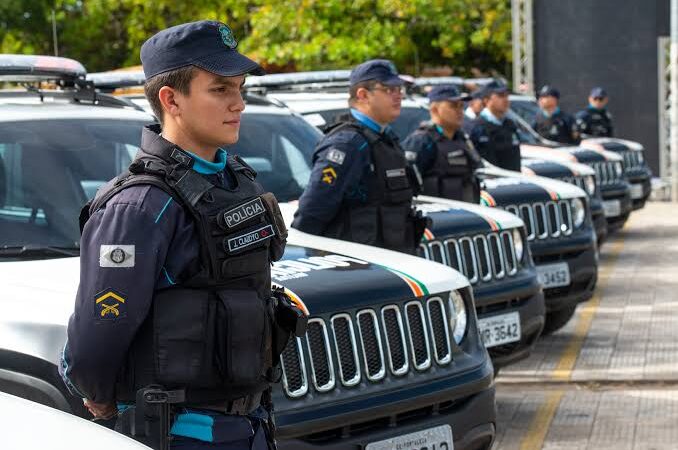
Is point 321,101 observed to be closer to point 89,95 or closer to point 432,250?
point 432,250

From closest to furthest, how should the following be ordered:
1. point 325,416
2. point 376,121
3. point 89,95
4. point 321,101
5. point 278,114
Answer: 1. point 325,416
2. point 89,95
3. point 376,121
4. point 278,114
5. point 321,101

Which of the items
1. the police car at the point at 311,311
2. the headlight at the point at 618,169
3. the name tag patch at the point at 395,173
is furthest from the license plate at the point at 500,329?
the headlight at the point at 618,169

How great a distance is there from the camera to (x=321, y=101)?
33.9ft

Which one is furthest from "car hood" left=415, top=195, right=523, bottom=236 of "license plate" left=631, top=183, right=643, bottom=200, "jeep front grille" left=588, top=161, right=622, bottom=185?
"license plate" left=631, top=183, right=643, bottom=200

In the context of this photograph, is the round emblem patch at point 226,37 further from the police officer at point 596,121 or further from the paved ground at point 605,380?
the police officer at point 596,121

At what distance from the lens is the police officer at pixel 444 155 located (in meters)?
9.19

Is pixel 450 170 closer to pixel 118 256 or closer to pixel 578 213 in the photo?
pixel 578 213

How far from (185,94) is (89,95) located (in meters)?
2.81

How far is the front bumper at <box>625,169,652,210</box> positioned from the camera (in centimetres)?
1808

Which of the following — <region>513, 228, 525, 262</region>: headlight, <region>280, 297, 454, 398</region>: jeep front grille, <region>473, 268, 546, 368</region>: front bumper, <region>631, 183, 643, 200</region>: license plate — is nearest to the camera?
<region>280, 297, 454, 398</region>: jeep front grille

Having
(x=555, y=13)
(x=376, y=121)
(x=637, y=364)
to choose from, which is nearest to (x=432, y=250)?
(x=376, y=121)

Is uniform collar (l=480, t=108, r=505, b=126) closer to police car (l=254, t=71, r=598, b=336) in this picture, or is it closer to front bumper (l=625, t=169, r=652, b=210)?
police car (l=254, t=71, r=598, b=336)

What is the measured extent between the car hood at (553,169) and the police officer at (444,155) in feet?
13.5

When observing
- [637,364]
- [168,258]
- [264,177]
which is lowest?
[637,364]
